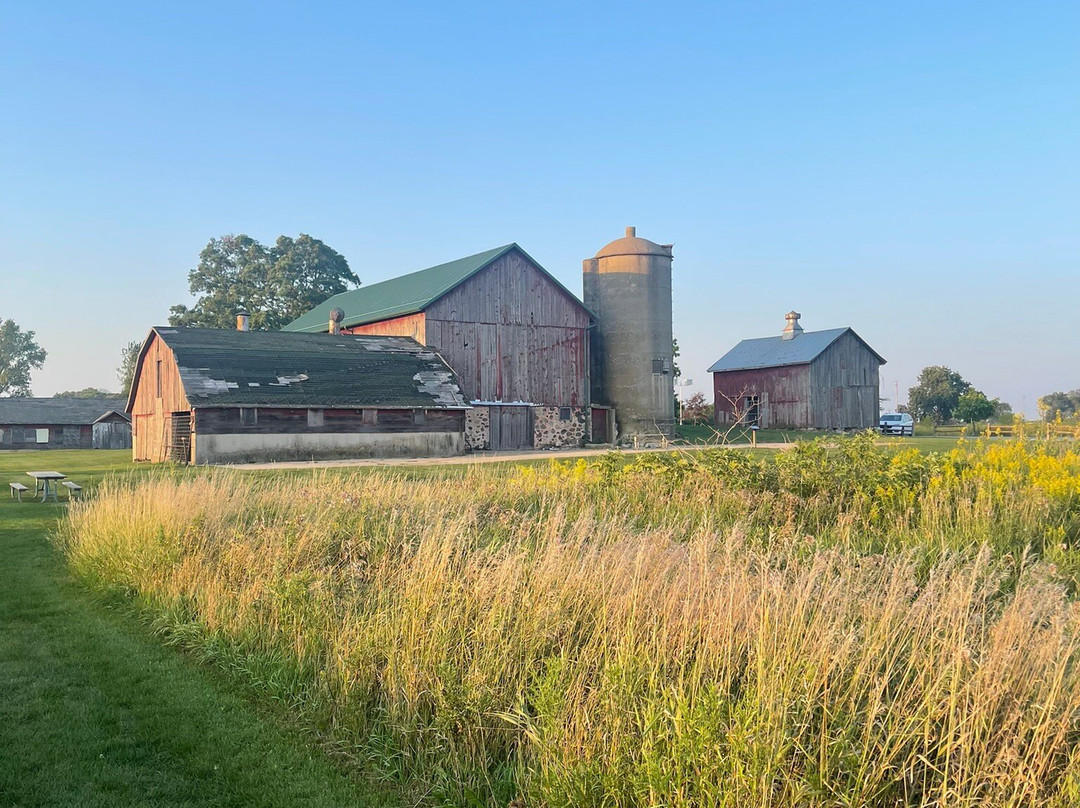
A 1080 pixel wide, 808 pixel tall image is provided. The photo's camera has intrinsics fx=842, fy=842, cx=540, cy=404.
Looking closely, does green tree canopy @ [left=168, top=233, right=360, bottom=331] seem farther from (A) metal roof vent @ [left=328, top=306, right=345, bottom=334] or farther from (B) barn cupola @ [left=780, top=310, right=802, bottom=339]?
(B) barn cupola @ [left=780, top=310, right=802, bottom=339]

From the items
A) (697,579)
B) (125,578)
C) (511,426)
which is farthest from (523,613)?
(511,426)

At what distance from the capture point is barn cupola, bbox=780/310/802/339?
57.4 meters

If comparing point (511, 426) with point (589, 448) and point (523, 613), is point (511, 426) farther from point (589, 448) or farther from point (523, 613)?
point (523, 613)

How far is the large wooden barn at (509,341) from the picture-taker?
38.5 m

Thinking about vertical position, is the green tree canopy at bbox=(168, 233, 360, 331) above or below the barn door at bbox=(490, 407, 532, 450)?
above

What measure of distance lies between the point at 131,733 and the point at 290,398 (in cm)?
2731

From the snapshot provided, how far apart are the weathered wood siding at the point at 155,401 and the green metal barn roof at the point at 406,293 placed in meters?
8.90

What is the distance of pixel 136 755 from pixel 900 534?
775 cm

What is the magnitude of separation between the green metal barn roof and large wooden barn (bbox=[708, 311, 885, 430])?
1957 cm

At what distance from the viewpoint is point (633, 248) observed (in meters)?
42.3

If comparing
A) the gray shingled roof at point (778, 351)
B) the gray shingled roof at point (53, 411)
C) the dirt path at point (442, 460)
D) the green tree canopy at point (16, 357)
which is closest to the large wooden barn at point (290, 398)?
the dirt path at point (442, 460)

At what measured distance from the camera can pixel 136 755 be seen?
5621 millimetres

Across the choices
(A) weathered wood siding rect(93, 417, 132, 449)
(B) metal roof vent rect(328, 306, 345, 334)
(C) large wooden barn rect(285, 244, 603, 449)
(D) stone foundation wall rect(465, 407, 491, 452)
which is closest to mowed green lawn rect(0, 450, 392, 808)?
(D) stone foundation wall rect(465, 407, 491, 452)

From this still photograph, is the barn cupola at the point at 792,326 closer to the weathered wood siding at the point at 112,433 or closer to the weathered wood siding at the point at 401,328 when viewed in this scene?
the weathered wood siding at the point at 401,328
